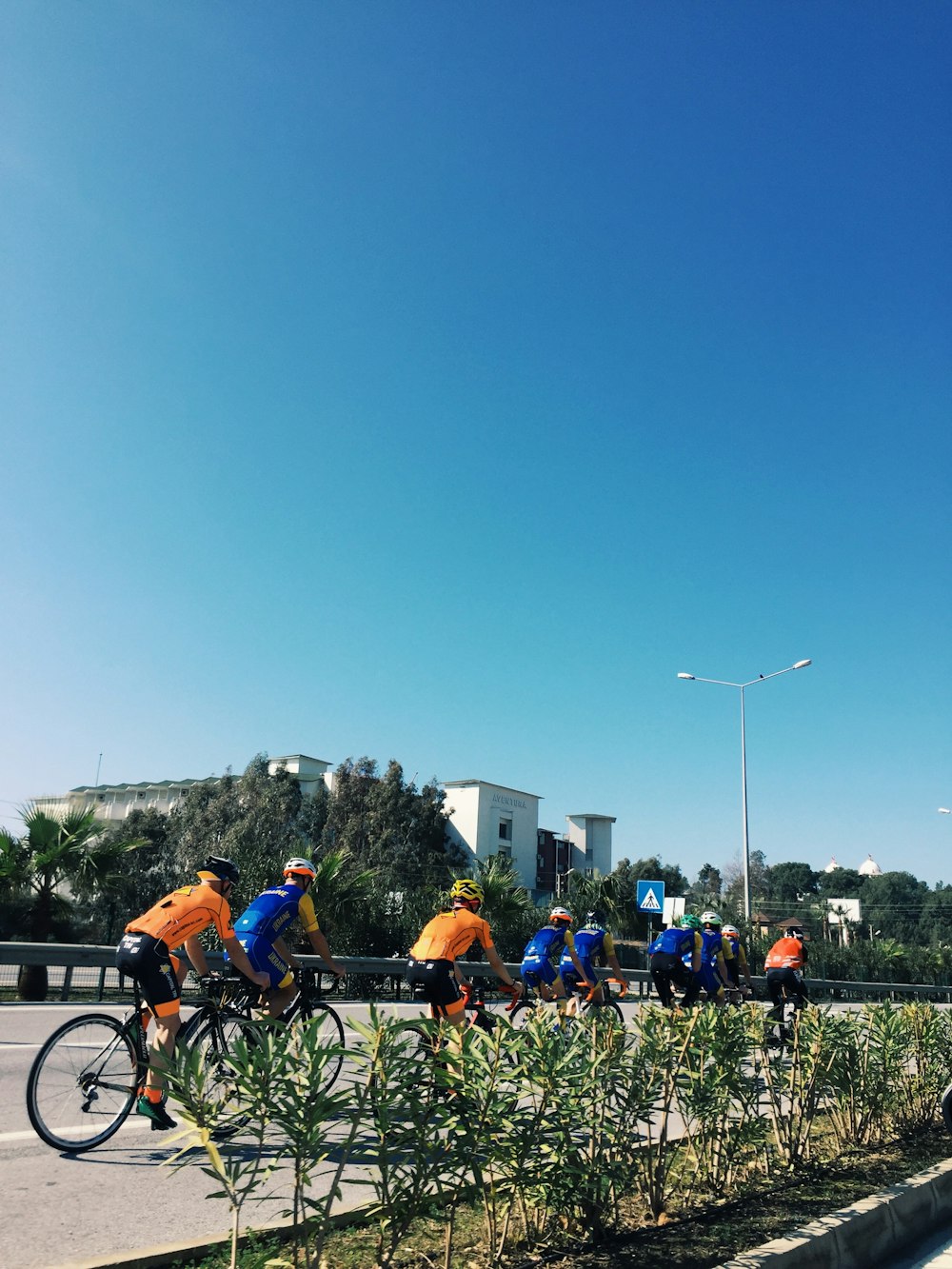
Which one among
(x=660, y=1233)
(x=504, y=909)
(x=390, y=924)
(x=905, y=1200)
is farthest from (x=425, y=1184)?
(x=504, y=909)

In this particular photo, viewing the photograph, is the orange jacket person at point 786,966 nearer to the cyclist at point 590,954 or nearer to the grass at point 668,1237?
the cyclist at point 590,954

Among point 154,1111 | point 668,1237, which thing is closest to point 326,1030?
point 154,1111

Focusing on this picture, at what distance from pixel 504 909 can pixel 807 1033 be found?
57.6 feet

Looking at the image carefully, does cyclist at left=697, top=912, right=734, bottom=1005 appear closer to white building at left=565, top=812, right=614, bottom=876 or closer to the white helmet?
the white helmet

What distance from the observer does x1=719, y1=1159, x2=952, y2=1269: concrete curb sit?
4387 mm

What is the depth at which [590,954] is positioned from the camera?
37.8 ft

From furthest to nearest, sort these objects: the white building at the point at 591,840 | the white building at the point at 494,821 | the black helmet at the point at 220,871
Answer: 1. the white building at the point at 591,840
2. the white building at the point at 494,821
3. the black helmet at the point at 220,871

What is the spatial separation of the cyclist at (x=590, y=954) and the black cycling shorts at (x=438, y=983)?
392 cm

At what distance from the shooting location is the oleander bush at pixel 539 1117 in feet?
11.6

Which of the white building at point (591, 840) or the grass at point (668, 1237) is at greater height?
the white building at point (591, 840)

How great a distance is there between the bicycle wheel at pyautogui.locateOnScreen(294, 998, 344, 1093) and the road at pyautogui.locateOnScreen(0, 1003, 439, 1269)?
2.98 feet

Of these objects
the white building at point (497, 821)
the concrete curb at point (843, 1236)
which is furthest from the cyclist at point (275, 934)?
the white building at point (497, 821)

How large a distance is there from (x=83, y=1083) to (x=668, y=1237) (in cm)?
387

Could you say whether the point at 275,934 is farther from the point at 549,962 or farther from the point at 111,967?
the point at 111,967
